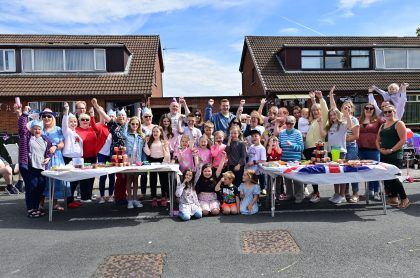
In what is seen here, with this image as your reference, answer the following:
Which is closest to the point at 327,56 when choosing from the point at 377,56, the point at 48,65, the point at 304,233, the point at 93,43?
the point at 377,56

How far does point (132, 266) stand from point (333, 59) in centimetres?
2110

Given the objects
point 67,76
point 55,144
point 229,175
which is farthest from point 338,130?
point 67,76

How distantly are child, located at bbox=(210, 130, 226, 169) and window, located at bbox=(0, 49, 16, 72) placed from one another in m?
17.4

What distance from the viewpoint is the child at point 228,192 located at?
6.20 m

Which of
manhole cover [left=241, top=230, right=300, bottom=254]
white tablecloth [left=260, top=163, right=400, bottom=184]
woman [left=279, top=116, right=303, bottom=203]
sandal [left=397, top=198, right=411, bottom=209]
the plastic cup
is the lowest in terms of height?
manhole cover [left=241, top=230, right=300, bottom=254]

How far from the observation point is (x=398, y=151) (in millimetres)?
6621

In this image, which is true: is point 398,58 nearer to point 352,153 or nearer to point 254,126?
point 352,153

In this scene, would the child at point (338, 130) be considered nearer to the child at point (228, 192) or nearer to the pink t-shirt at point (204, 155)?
the child at point (228, 192)

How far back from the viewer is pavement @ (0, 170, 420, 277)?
3887 mm

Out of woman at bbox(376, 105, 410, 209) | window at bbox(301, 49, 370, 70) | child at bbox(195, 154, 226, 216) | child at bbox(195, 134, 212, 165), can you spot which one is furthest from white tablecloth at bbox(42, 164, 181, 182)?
window at bbox(301, 49, 370, 70)

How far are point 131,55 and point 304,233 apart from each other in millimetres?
19355

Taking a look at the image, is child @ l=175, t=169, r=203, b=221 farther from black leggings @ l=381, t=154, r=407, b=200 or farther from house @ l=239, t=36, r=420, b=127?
house @ l=239, t=36, r=420, b=127

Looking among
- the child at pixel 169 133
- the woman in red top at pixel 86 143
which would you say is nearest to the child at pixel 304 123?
the child at pixel 169 133

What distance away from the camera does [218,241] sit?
475cm
